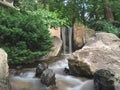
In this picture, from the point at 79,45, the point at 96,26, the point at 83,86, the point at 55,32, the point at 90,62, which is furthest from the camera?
the point at 96,26

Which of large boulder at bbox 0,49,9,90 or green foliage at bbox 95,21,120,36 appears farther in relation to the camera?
green foliage at bbox 95,21,120,36

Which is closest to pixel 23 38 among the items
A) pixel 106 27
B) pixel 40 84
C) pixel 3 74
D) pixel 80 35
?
pixel 40 84

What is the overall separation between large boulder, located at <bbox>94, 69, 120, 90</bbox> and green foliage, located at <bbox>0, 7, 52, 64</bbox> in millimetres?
2916

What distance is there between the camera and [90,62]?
339 inches

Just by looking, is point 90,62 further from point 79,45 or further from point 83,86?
point 79,45

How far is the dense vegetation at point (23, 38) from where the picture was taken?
354 inches

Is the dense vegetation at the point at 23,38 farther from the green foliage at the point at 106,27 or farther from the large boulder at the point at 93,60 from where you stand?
the green foliage at the point at 106,27

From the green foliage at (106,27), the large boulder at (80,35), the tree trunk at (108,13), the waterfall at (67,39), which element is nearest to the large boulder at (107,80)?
the large boulder at (80,35)

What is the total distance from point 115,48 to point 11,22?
360 centimetres

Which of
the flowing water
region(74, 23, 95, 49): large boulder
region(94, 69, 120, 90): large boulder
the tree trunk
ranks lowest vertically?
the flowing water

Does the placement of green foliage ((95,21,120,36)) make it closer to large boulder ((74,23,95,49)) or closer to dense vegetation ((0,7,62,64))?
large boulder ((74,23,95,49))

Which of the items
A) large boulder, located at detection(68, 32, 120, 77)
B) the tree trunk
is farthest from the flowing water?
the tree trunk

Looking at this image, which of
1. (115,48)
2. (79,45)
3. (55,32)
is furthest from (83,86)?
(55,32)

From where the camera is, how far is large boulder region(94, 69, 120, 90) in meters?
6.61
